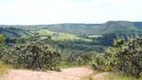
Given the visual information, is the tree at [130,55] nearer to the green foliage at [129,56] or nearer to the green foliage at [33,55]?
the green foliage at [129,56]

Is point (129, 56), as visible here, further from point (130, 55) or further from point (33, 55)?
point (33, 55)

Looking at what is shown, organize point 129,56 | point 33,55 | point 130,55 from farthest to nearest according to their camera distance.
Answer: point 33,55, point 129,56, point 130,55

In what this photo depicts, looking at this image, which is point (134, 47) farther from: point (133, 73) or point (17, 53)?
point (17, 53)

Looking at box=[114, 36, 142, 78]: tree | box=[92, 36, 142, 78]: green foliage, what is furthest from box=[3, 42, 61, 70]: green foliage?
box=[114, 36, 142, 78]: tree

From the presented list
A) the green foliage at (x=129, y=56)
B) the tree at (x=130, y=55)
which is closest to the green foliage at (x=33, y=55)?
the green foliage at (x=129, y=56)

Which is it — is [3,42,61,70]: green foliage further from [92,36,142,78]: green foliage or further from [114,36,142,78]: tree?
[114,36,142,78]: tree

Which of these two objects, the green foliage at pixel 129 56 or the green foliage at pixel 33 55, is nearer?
the green foliage at pixel 129 56

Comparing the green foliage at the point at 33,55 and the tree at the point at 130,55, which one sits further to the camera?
Result: the green foliage at the point at 33,55

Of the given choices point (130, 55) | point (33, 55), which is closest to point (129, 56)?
point (130, 55)

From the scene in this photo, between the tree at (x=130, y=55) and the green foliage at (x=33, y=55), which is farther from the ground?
the tree at (x=130, y=55)

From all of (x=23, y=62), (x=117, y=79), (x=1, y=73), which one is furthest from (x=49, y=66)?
(x=117, y=79)

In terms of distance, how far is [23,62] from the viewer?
181ft

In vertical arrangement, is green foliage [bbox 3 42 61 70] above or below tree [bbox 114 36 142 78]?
below

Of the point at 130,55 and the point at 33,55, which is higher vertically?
the point at 130,55
